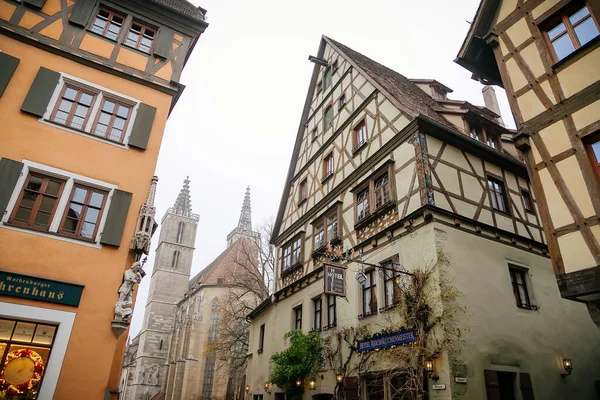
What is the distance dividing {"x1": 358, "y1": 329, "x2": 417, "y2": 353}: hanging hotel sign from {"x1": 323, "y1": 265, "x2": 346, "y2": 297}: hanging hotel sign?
1457 mm

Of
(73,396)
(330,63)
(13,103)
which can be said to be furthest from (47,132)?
(330,63)

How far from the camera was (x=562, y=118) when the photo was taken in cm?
725

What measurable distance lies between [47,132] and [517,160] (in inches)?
558

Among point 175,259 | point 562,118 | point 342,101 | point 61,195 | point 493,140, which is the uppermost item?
point 175,259

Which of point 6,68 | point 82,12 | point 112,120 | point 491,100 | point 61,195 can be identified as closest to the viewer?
point 61,195

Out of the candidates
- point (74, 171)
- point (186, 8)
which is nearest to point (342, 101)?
point (186, 8)

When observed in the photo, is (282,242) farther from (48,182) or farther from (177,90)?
(48,182)

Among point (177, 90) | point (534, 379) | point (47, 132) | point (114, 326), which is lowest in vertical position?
point (534, 379)

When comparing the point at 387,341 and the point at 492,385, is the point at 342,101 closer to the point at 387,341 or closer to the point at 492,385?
the point at 387,341

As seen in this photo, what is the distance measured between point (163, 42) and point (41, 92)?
13.1 feet

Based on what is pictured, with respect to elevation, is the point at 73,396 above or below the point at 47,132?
below

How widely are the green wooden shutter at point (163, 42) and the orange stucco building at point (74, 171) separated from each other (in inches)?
1.4

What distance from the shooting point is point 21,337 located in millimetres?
7723

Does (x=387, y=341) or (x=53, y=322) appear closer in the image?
(x=53, y=322)
